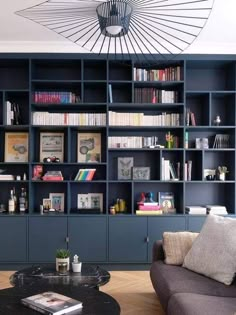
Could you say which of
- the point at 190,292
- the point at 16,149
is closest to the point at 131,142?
the point at 16,149

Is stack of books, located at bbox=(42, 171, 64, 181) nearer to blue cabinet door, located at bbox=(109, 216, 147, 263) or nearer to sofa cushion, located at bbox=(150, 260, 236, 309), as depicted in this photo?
blue cabinet door, located at bbox=(109, 216, 147, 263)

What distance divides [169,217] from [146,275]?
2.38 feet

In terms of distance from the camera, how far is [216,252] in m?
2.46

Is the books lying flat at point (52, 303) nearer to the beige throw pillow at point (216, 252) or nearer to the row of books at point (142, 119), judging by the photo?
the beige throw pillow at point (216, 252)

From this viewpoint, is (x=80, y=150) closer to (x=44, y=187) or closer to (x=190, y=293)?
(x=44, y=187)

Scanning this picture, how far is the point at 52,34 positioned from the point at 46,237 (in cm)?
239

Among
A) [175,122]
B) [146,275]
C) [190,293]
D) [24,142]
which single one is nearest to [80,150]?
[24,142]

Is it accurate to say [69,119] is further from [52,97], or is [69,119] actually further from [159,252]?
[159,252]

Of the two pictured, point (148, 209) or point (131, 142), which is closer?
point (148, 209)

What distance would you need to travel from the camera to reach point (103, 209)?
4.14m

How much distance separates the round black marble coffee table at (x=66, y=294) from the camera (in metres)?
1.78

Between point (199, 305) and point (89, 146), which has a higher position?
point (89, 146)

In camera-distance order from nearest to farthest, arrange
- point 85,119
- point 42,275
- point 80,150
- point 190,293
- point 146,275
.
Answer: point 190,293
point 42,275
point 146,275
point 85,119
point 80,150

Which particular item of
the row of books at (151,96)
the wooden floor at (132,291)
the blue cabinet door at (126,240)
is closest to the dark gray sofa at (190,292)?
the wooden floor at (132,291)
